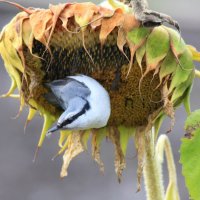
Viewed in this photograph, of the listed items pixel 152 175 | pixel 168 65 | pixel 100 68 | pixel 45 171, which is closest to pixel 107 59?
pixel 100 68

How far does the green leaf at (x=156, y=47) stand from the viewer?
1.64 meters

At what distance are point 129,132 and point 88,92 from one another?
0.21 m

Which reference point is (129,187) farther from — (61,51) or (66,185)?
(61,51)

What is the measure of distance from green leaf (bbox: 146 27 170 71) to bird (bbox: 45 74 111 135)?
96mm

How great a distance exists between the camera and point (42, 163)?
431cm

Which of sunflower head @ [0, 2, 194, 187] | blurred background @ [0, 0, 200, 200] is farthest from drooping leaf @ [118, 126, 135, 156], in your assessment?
blurred background @ [0, 0, 200, 200]

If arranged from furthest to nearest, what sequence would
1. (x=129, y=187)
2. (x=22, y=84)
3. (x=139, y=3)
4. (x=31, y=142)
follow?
1. (x=31, y=142)
2. (x=129, y=187)
3. (x=22, y=84)
4. (x=139, y=3)

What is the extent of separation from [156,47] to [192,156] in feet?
0.61

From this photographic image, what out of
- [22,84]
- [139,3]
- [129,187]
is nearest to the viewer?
[139,3]

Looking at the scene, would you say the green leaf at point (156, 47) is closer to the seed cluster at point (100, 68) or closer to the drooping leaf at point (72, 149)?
the seed cluster at point (100, 68)

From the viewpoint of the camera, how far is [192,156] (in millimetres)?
1592

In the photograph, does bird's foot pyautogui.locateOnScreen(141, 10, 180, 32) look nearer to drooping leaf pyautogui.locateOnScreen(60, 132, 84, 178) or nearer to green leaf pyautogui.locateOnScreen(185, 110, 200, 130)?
green leaf pyautogui.locateOnScreen(185, 110, 200, 130)

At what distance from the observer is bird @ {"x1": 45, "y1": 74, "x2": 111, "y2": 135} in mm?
1561

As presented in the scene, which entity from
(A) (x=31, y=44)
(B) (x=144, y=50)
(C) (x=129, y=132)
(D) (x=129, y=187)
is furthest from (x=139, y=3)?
(D) (x=129, y=187)
